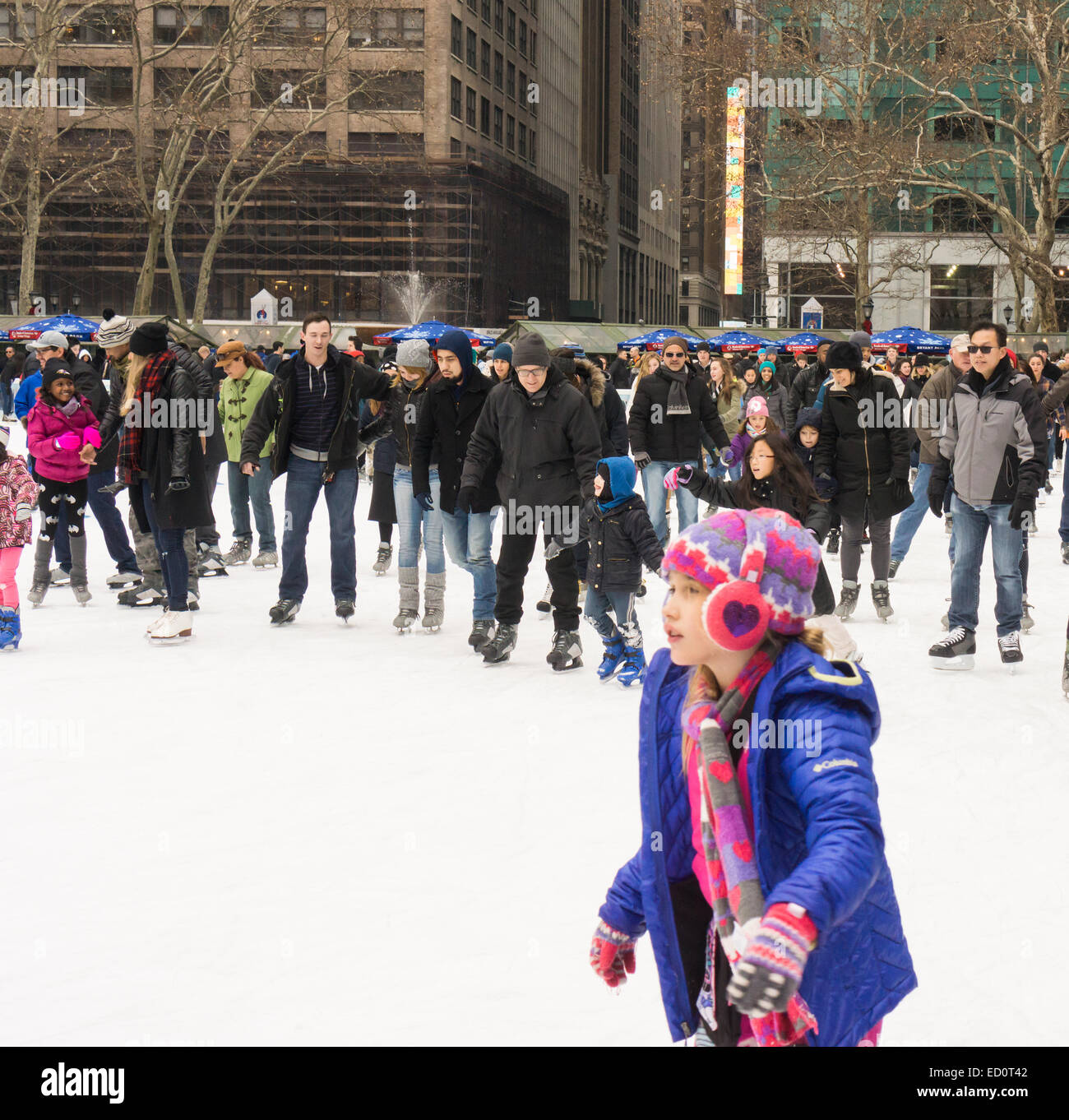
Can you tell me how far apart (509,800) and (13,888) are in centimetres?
165

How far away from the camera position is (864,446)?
872cm

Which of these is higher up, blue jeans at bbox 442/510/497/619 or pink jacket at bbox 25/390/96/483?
pink jacket at bbox 25/390/96/483

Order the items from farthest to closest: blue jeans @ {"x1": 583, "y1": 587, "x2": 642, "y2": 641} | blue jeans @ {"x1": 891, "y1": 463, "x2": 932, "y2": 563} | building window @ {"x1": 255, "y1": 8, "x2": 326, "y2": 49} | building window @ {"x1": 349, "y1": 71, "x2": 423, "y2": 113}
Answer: building window @ {"x1": 349, "y1": 71, "x2": 423, "y2": 113}
building window @ {"x1": 255, "y1": 8, "x2": 326, "y2": 49}
blue jeans @ {"x1": 891, "y1": 463, "x2": 932, "y2": 563}
blue jeans @ {"x1": 583, "y1": 587, "x2": 642, "y2": 641}

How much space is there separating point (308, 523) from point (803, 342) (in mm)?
27707

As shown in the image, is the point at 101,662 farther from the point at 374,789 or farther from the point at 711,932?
the point at 711,932

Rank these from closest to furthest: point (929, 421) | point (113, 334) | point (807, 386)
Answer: point (113, 334) < point (929, 421) < point (807, 386)

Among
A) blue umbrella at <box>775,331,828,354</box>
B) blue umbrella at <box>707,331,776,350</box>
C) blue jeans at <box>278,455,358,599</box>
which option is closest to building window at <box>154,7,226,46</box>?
blue umbrella at <box>707,331,776,350</box>

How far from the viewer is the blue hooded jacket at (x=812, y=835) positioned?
6.14 ft

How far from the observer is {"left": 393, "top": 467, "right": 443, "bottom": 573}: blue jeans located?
27.7ft

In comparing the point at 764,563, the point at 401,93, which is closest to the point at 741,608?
the point at 764,563

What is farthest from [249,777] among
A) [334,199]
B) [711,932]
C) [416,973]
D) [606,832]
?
[334,199]

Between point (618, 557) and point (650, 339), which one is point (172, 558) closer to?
point (618, 557)

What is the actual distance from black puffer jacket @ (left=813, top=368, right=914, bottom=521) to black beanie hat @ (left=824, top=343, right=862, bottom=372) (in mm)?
131

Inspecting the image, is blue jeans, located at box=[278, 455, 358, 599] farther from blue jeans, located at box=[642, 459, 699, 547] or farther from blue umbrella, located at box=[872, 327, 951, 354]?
blue umbrella, located at box=[872, 327, 951, 354]
